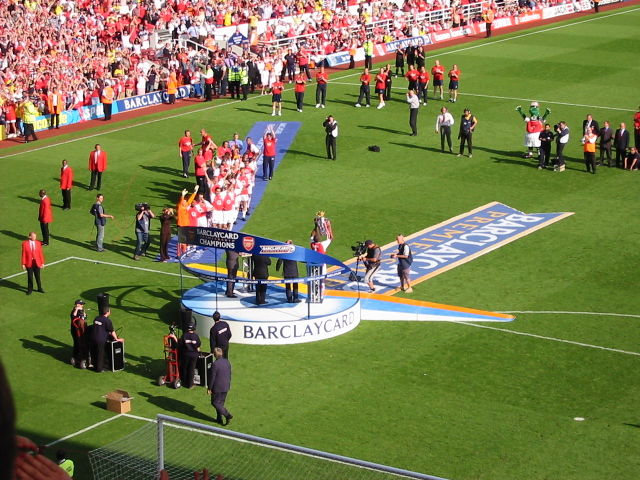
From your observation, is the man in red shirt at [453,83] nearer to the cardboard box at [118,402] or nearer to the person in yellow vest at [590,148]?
the person in yellow vest at [590,148]

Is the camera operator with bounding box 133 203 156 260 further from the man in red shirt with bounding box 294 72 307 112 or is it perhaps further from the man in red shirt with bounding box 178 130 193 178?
the man in red shirt with bounding box 294 72 307 112

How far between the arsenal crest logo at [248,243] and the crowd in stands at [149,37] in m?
21.3

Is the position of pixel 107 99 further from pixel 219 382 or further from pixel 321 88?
pixel 219 382

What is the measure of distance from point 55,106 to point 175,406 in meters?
25.1

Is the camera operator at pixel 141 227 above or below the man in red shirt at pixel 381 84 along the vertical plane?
below

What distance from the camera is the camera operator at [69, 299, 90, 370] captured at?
2188 centimetres

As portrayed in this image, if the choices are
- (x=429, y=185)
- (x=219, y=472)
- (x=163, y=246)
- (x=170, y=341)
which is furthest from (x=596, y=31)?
(x=219, y=472)

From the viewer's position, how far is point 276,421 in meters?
19.3

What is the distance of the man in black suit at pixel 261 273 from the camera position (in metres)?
24.1

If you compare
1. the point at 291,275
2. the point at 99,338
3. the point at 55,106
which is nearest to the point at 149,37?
the point at 55,106

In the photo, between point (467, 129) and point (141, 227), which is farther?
point (467, 129)

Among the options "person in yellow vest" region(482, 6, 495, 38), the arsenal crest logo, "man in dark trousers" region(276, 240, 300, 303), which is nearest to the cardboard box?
the arsenal crest logo

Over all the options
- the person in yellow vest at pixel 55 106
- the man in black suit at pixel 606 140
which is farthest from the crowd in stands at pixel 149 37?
the man in black suit at pixel 606 140

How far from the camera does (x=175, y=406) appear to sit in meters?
20.2
